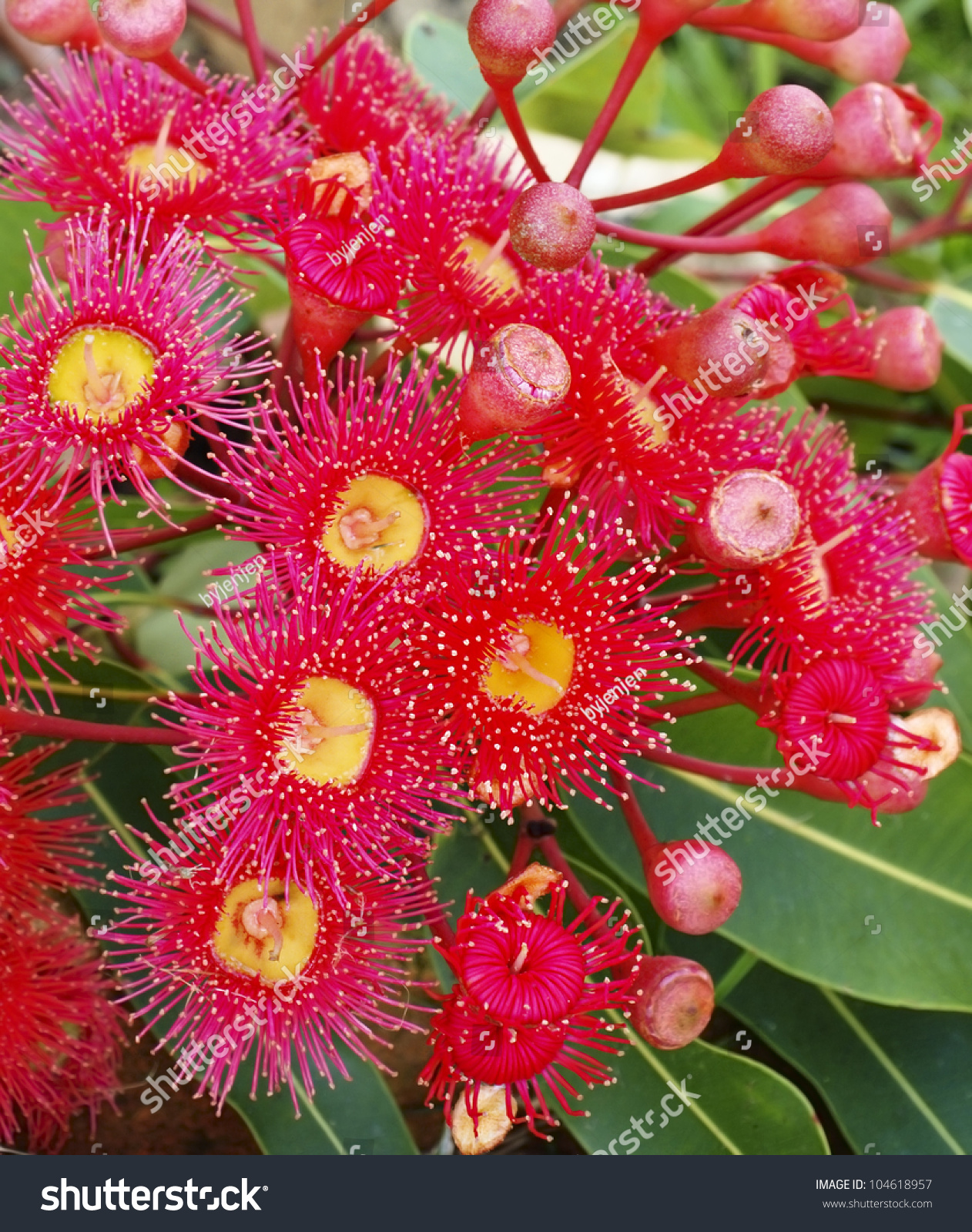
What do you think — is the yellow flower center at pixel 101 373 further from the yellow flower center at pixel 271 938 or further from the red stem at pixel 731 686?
the red stem at pixel 731 686

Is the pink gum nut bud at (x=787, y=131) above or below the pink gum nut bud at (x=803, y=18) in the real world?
below

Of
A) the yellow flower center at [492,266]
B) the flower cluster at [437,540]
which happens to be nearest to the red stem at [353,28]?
the flower cluster at [437,540]

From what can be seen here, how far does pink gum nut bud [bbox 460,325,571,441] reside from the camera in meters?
1.06

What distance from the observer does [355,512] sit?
1.25m

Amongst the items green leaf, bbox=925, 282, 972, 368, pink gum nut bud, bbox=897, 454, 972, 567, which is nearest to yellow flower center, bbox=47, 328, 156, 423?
pink gum nut bud, bbox=897, 454, 972, 567

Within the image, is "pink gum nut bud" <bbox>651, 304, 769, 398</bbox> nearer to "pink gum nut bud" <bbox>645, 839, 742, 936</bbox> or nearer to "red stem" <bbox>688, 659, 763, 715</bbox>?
"red stem" <bbox>688, 659, 763, 715</bbox>

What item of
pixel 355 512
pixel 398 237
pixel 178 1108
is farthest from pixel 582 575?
pixel 178 1108

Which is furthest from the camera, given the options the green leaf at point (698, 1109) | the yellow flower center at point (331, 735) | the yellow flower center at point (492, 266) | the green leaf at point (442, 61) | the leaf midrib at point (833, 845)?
the green leaf at point (442, 61)

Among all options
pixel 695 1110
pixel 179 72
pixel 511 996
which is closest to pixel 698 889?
pixel 511 996

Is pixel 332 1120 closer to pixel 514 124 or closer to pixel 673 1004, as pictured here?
pixel 673 1004

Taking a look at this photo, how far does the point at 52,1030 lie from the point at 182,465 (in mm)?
654

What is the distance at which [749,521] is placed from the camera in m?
1.14

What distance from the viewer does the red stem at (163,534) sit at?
126cm

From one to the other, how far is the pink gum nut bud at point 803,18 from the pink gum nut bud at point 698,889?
33.7 inches
